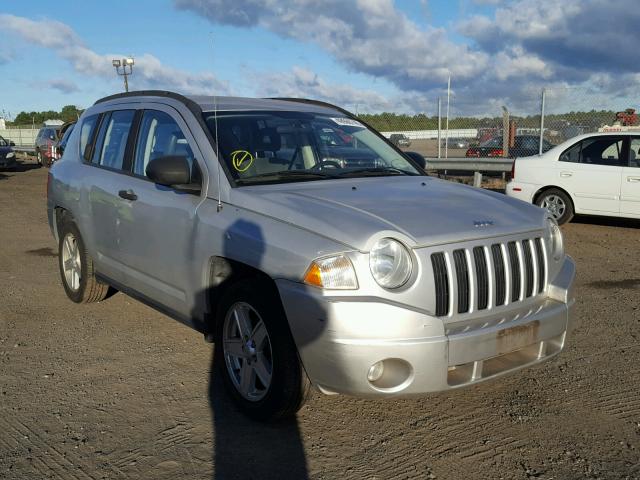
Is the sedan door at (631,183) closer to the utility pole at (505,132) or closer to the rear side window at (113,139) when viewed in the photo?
the utility pole at (505,132)

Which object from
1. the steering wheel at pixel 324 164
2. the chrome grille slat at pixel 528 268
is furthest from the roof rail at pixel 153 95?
the chrome grille slat at pixel 528 268

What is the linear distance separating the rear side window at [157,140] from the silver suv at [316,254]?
0.02 meters

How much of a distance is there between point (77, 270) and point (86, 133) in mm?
1267

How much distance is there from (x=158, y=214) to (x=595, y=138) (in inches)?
323

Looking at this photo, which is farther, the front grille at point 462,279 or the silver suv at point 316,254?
the front grille at point 462,279

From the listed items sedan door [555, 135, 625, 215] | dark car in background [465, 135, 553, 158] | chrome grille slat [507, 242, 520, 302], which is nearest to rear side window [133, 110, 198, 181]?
chrome grille slat [507, 242, 520, 302]

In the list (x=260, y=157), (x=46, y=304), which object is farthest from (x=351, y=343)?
(x=46, y=304)

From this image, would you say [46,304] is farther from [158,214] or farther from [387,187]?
[387,187]

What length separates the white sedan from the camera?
9797 millimetres

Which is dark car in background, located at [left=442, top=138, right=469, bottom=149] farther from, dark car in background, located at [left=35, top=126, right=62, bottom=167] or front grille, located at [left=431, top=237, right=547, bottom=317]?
dark car in background, located at [left=35, top=126, right=62, bottom=167]

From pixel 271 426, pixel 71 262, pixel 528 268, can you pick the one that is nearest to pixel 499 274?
pixel 528 268

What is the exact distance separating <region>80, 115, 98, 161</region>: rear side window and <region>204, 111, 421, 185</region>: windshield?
1906mm

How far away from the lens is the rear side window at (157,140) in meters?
4.35

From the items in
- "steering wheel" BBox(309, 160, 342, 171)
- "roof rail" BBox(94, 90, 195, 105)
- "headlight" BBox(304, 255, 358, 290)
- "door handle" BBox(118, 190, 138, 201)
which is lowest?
"headlight" BBox(304, 255, 358, 290)
